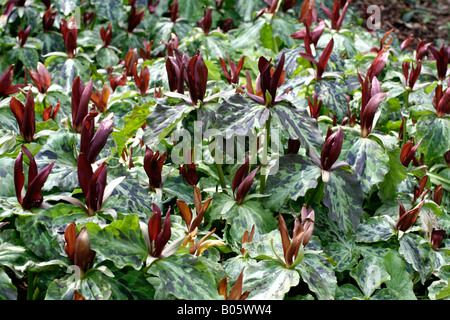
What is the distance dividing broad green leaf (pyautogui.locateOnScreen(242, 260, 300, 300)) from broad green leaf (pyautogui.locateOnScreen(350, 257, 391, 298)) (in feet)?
1.09

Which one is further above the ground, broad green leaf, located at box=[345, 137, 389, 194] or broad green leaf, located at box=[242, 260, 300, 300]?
broad green leaf, located at box=[345, 137, 389, 194]

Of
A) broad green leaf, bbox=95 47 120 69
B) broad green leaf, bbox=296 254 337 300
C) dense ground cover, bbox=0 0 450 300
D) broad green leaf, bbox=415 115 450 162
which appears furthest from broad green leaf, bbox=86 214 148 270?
broad green leaf, bbox=95 47 120 69

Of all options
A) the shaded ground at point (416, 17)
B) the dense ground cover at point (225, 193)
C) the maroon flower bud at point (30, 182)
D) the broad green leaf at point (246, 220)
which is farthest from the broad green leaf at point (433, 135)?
the shaded ground at point (416, 17)

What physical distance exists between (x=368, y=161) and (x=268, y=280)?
1.98ft

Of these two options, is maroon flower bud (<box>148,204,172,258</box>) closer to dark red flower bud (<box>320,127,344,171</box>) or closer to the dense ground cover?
the dense ground cover

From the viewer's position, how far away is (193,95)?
1.62 m

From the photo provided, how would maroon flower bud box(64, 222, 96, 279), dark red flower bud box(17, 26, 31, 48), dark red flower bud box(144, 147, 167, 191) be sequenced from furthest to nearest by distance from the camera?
dark red flower bud box(17, 26, 31, 48)
dark red flower bud box(144, 147, 167, 191)
maroon flower bud box(64, 222, 96, 279)

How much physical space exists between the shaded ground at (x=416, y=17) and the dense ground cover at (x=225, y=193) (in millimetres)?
3359

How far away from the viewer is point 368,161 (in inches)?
65.8

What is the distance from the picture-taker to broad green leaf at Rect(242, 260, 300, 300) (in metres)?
1.33

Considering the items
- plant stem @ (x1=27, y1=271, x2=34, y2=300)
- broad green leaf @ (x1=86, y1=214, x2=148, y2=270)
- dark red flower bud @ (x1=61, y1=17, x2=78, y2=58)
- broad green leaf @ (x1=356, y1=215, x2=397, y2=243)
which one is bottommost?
broad green leaf @ (x1=356, y1=215, x2=397, y2=243)

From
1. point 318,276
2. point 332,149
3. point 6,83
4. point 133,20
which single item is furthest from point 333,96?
point 133,20

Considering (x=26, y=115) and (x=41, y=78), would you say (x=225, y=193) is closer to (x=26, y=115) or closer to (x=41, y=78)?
(x=26, y=115)

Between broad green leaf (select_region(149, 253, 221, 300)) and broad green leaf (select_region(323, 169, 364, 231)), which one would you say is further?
broad green leaf (select_region(323, 169, 364, 231))
